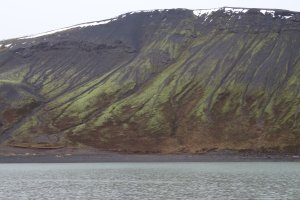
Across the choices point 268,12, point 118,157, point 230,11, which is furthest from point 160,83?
point 268,12

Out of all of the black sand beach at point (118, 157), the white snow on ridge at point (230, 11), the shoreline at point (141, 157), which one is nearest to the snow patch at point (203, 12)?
the white snow on ridge at point (230, 11)

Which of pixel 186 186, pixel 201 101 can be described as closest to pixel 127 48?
pixel 201 101

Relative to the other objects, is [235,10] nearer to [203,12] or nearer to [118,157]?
[203,12]

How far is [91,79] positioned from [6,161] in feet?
164

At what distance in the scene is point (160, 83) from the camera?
480 feet

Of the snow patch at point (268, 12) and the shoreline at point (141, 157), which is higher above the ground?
the snow patch at point (268, 12)

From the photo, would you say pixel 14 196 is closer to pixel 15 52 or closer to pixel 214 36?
pixel 214 36

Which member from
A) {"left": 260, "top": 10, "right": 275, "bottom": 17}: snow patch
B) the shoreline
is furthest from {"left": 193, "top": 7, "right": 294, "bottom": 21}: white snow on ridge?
the shoreline

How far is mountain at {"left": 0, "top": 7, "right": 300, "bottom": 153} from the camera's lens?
125562mm

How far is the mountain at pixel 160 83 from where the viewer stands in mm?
125562

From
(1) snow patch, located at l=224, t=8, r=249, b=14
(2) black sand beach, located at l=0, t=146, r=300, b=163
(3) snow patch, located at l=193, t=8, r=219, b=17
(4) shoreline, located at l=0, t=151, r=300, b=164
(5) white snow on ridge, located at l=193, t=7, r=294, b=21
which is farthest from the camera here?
(3) snow patch, located at l=193, t=8, r=219, b=17

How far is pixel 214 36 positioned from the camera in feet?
525

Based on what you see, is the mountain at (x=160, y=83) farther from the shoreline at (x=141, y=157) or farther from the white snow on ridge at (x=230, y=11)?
the shoreline at (x=141, y=157)

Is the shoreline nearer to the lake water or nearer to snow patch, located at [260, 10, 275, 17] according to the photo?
the lake water
